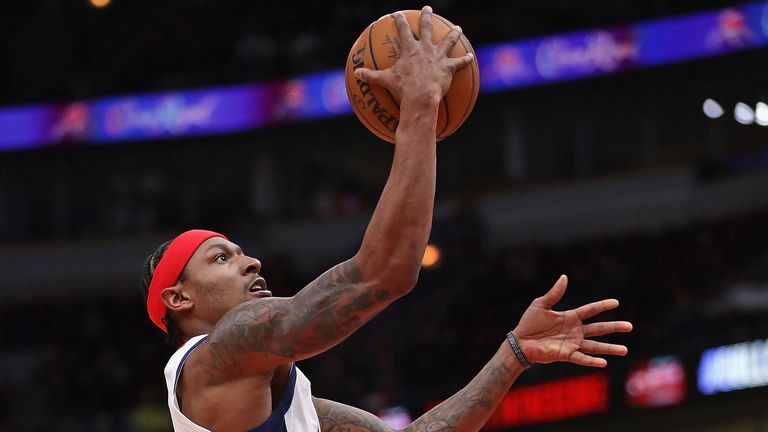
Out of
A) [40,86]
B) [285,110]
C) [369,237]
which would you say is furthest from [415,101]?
[40,86]

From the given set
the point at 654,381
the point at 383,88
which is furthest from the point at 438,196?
the point at 383,88

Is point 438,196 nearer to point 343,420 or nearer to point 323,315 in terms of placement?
point 343,420

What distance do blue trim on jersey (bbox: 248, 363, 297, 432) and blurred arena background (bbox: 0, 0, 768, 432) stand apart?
878 centimetres

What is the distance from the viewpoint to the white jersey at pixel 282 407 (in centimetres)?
337

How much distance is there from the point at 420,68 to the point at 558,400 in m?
9.84

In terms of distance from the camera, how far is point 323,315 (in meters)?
3.04

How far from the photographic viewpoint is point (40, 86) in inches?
750

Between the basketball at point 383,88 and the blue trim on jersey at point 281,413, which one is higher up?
the basketball at point 383,88

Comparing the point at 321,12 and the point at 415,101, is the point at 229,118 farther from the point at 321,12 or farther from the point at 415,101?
the point at 415,101

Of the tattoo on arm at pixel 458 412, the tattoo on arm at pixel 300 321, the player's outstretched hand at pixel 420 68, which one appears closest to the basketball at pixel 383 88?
the player's outstretched hand at pixel 420 68

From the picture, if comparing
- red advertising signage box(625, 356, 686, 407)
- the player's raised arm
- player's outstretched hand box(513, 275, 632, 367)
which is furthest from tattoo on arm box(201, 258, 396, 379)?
red advertising signage box(625, 356, 686, 407)

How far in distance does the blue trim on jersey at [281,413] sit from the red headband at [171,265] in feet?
1.52

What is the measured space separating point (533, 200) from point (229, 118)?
4.52m

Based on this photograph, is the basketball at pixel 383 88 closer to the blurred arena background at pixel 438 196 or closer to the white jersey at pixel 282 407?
the white jersey at pixel 282 407
